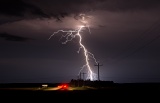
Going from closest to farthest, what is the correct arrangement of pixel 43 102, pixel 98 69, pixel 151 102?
pixel 151 102 → pixel 43 102 → pixel 98 69

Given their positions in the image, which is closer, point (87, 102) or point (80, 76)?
point (87, 102)

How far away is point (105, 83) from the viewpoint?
324 ft

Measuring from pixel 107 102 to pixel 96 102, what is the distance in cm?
80

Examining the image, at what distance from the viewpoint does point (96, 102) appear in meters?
21.8

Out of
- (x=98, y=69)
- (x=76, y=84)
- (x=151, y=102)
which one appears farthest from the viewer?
(x=76, y=84)

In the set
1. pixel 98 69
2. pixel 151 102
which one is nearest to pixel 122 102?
pixel 151 102

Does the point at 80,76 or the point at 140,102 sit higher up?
the point at 80,76

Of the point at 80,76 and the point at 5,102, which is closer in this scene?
the point at 5,102

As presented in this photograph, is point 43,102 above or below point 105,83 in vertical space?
below

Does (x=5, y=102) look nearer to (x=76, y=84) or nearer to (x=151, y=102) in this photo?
(x=151, y=102)

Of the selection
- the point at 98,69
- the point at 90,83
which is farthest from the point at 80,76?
the point at 98,69

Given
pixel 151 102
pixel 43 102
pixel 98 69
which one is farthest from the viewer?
pixel 98 69

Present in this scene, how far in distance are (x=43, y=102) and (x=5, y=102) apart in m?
2.67

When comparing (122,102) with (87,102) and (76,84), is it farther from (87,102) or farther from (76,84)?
(76,84)
